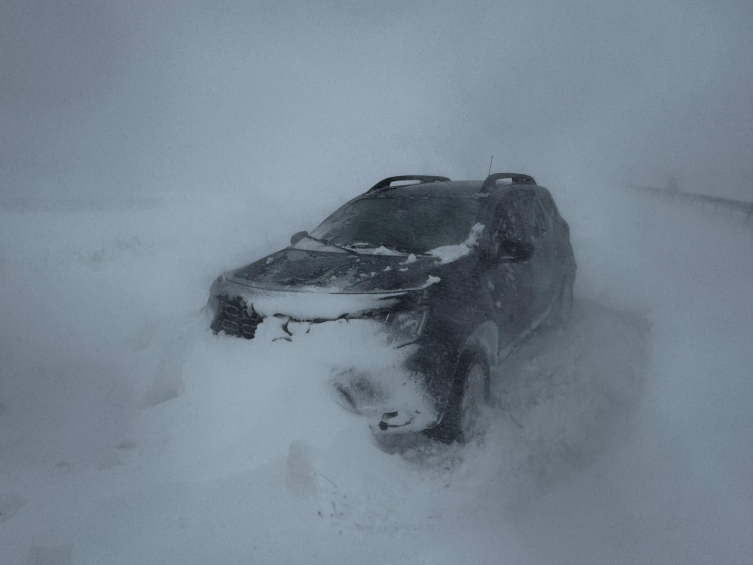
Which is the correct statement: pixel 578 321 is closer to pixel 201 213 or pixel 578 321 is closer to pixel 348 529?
pixel 348 529

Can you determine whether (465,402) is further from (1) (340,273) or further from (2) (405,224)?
(2) (405,224)

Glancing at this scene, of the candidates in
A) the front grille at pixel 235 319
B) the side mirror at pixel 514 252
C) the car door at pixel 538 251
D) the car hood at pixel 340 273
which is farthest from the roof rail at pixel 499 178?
the front grille at pixel 235 319

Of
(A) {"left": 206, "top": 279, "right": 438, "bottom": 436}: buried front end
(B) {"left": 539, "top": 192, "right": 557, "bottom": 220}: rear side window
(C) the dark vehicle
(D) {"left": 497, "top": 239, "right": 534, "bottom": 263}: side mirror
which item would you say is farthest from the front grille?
(B) {"left": 539, "top": 192, "right": 557, "bottom": 220}: rear side window

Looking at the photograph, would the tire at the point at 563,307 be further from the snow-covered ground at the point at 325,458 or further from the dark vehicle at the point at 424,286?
the dark vehicle at the point at 424,286

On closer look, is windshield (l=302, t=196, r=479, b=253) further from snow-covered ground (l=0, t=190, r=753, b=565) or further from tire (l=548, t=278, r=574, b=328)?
tire (l=548, t=278, r=574, b=328)

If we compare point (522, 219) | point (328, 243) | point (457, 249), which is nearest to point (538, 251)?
point (522, 219)

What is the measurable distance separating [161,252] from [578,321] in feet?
20.2

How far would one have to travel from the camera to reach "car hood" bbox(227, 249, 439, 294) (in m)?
3.01

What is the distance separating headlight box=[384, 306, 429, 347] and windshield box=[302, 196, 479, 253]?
0.83 m

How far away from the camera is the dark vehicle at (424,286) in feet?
9.41

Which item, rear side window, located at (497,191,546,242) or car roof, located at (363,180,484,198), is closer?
rear side window, located at (497,191,546,242)

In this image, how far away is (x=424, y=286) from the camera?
118 inches

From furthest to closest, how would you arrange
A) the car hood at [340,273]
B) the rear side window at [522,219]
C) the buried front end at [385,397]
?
the rear side window at [522,219], the car hood at [340,273], the buried front end at [385,397]

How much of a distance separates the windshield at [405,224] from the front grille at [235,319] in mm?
1067
